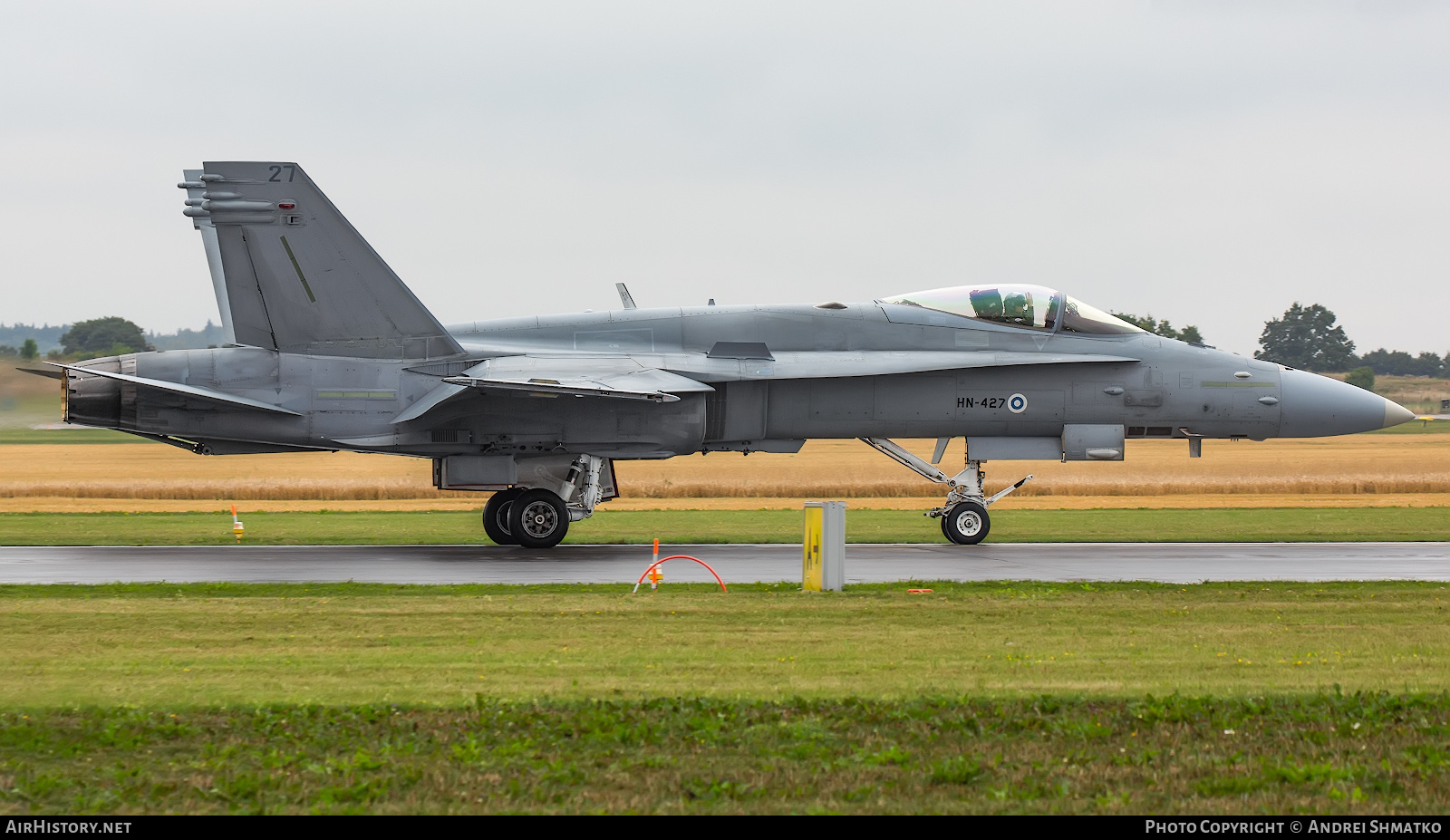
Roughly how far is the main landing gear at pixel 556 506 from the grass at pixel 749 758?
1150 centimetres

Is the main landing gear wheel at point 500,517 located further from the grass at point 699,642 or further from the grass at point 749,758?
the grass at point 749,758

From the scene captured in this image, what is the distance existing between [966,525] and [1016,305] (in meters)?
3.71

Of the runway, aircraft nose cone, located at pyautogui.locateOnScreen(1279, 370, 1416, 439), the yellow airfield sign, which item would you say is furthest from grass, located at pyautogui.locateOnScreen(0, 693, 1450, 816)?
aircraft nose cone, located at pyautogui.locateOnScreen(1279, 370, 1416, 439)

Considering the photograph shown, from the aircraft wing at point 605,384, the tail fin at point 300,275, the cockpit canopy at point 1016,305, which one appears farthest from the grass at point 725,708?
the cockpit canopy at point 1016,305

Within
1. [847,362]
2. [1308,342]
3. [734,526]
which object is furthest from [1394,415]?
[1308,342]

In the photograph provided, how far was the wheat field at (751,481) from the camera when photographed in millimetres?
32062

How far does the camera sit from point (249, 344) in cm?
1842

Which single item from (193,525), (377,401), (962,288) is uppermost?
(962,288)

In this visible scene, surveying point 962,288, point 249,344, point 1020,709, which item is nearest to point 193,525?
point 249,344

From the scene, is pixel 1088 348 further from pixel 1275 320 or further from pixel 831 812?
pixel 1275 320

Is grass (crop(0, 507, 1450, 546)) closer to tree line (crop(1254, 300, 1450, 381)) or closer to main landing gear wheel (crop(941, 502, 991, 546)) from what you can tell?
main landing gear wheel (crop(941, 502, 991, 546))

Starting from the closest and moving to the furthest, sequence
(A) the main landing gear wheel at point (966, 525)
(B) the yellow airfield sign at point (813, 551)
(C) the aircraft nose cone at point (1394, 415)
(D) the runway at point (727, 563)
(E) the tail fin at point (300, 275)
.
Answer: (B) the yellow airfield sign at point (813, 551)
(D) the runway at point (727, 563)
(E) the tail fin at point (300, 275)
(A) the main landing gear wheel at point (966, 525)
(C) the aircraft nose cone at point (1394, 415)

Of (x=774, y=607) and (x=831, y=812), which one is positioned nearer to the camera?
(x=831, y=812)

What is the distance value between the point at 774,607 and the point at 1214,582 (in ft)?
18.8
